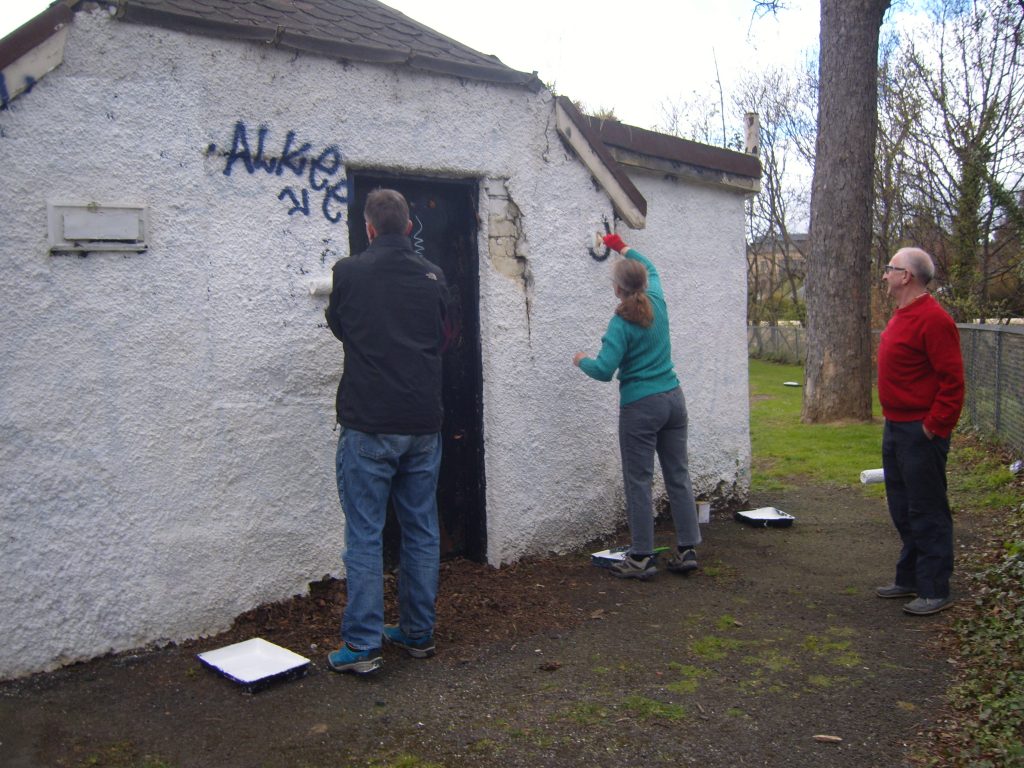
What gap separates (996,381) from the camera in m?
9.99

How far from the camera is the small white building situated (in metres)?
3.87

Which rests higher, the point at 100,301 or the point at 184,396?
the point at 100,301

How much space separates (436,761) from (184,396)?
200 cm

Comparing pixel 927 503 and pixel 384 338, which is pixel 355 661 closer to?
pixel 384 338

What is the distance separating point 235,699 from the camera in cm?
374

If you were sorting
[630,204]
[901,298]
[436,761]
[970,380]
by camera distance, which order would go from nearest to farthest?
1. [436,761]
2. [901,298]
3. [630,204]
4. [970,380]

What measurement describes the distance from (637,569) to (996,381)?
649 cm

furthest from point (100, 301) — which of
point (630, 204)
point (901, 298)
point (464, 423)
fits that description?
point (901, 298)

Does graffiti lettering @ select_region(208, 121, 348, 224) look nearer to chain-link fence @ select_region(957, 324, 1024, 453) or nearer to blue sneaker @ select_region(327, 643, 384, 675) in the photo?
blue sneaker @ select_region(327, 643, 384, 675)

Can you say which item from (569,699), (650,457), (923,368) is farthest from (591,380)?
(569,699)

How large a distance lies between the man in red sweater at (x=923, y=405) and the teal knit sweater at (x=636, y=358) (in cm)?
117

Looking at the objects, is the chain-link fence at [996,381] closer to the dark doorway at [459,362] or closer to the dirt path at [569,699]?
the dark doorway at [459,362]

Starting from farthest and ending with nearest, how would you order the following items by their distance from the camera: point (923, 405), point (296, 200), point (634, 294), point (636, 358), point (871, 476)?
point (871, 476)
point (636, 358)
point (634, 294)
point (923, 405)
point (296, 200)

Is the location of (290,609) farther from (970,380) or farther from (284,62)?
(970,380)
